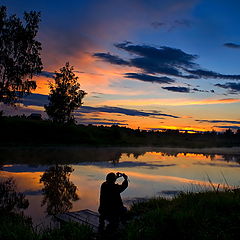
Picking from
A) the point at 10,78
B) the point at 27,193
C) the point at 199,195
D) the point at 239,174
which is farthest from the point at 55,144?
the point at 199,195

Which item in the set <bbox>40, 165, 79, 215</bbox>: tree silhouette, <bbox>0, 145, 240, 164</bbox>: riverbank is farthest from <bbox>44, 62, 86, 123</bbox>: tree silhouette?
<bbox>40, 165, 79, 215</bbox>: tree silhouette

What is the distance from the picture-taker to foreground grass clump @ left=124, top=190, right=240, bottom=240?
7906mm

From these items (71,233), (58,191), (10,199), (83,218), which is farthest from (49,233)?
(58,191)

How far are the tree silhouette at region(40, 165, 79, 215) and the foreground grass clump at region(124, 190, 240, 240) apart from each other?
4.03 m

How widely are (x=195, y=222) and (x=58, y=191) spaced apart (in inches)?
320

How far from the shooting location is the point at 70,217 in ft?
30.5

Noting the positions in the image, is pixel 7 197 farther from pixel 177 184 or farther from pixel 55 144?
pixel 55 144

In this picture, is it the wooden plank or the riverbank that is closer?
the wooden plank

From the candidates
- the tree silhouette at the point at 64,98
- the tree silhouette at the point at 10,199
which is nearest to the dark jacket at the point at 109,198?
the tree silhouette at the point at 10,199

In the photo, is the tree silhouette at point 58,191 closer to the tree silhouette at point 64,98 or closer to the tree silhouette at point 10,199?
the tree silhouette at point 10,199

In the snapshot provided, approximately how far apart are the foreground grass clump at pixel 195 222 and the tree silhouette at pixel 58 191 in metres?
4.03

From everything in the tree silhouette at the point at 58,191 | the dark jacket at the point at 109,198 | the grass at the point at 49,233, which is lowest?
Answer: the tree silhouette at the point at 58,191

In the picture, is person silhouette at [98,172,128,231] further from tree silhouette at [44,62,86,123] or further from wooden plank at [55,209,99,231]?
tree silhouette at [44,62,86,123]

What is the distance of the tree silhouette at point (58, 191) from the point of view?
1195cm
